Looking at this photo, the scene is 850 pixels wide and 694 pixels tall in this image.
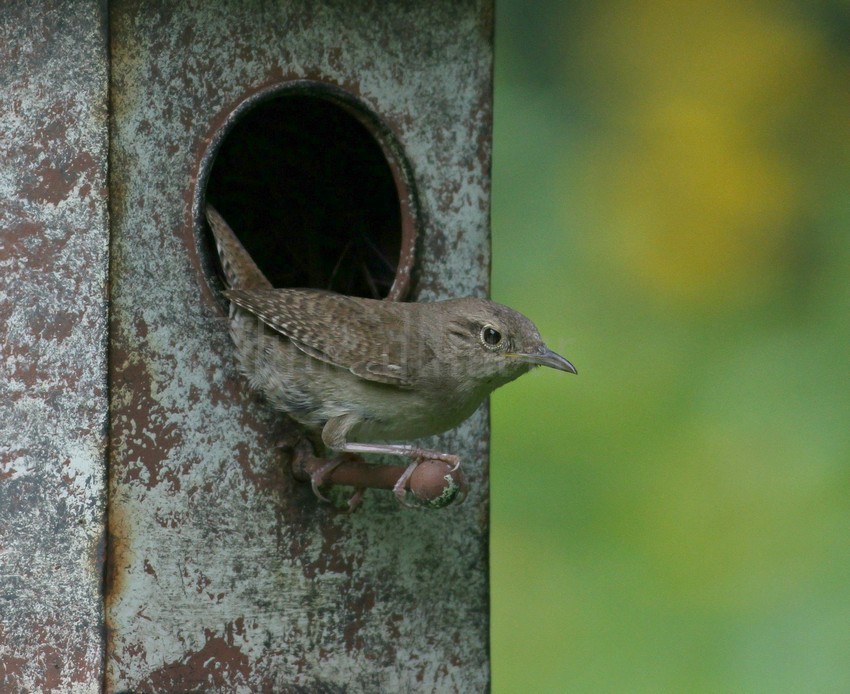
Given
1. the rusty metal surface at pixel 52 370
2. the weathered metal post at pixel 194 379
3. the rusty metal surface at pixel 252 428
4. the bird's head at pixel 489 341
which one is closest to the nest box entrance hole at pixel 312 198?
the weathered metal post at pixel 194 379

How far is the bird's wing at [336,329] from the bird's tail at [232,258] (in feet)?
0.32

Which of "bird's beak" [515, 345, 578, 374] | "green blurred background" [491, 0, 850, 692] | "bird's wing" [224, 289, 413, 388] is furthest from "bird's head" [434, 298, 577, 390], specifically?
"green blurred background" [491, 0, 850, 692]

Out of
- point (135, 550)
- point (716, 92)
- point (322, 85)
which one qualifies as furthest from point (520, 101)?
point (135, 550)

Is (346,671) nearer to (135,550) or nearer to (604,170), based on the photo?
(135,550)

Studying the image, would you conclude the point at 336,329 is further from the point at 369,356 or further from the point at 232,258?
the point at 232,258

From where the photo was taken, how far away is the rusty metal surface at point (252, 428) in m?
3.33

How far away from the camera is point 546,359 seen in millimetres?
3654

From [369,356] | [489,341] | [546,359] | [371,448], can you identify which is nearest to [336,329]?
[369,356]

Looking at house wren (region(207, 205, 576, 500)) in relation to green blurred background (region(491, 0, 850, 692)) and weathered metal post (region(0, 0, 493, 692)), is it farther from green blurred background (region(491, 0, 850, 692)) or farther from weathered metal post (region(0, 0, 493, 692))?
green blurred background (region(491, 0, 850, 692))

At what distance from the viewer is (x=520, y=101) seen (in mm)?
5645

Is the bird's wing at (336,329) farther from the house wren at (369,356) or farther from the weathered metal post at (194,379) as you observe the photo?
the weathered metal post at (194,379)

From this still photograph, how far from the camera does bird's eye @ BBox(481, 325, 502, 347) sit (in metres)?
3.70

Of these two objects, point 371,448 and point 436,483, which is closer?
point 436,483

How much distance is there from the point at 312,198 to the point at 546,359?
1141 millimetres
